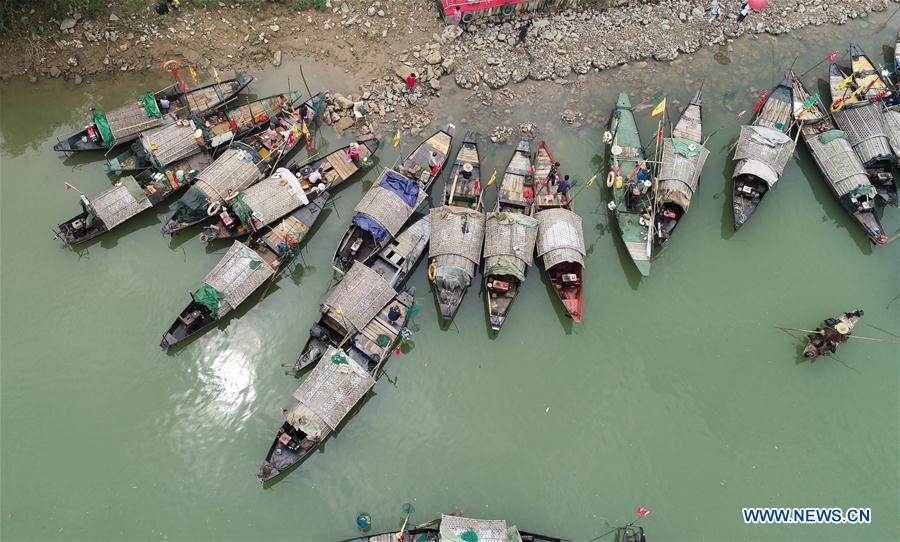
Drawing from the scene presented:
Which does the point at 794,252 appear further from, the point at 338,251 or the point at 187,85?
the point at 187,85

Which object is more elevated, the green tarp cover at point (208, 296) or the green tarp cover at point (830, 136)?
the green tarp cover at point (830, 136)

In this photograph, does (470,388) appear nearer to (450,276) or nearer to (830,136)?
(450,276)

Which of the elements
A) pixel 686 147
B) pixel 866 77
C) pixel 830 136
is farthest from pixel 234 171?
pixel 866 77

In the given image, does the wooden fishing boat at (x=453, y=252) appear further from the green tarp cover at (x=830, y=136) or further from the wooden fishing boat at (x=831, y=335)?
the green tarp cover at (x=830, y=136)

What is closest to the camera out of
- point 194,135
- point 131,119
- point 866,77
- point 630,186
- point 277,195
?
point 277,195

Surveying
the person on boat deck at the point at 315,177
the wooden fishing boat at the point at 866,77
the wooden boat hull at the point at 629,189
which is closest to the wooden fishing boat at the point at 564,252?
the wooden boat hull at the point at 629,189

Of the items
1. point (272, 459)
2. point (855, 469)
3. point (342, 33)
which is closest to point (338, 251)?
point (272, 459)

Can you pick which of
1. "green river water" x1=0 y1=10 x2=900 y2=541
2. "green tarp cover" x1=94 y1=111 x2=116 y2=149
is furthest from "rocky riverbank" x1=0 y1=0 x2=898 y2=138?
"green tarp cover" x1=94 y1=111 x2=116 y2=149
